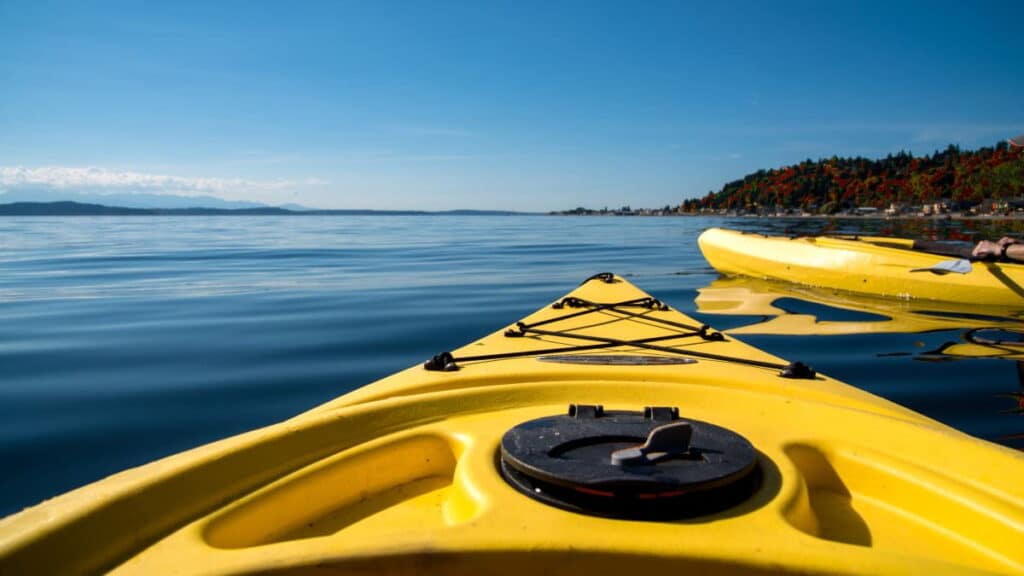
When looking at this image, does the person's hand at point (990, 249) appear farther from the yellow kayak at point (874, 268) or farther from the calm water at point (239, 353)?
the calm water at point (239, 353)

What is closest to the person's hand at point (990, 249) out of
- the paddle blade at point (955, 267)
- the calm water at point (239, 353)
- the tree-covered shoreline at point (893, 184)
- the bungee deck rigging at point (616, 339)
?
the paddle blade at point (955, 267)

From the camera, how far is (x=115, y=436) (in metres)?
3.22

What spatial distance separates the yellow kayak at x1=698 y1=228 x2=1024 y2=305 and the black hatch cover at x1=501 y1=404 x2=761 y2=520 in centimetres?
677

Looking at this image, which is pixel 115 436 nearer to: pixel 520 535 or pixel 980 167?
pixel 520 535

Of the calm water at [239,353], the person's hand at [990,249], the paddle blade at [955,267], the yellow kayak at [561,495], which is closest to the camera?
the yellow kayak at [561,495]

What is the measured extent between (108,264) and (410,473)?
14971mm

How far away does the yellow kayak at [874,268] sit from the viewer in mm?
6648

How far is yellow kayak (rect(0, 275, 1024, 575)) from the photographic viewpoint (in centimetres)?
104

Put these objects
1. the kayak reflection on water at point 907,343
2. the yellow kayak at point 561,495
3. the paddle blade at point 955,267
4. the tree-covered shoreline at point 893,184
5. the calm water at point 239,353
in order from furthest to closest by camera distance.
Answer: the tree-covered shoreline at point 893,184 → the paddle blade at point 955,267 → the kayak reflection on water at point 907,343 → the calm water at point 239,353 → the yellow kayak at point 561,495

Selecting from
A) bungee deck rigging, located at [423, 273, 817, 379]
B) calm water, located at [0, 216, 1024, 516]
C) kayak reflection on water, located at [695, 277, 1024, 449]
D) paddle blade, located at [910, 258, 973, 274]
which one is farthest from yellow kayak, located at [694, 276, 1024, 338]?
bungee deck rigging, located at [423, 273, 817, 379]

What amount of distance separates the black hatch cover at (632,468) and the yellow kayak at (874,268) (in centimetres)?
677

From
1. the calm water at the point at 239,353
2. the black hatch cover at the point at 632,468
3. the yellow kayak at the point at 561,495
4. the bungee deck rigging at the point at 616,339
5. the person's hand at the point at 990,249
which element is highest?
the person's hand at the point at 990,249

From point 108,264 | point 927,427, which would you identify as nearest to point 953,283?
point 927,427

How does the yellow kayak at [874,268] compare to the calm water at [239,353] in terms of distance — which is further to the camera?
the yellow kayak at [874,268]
